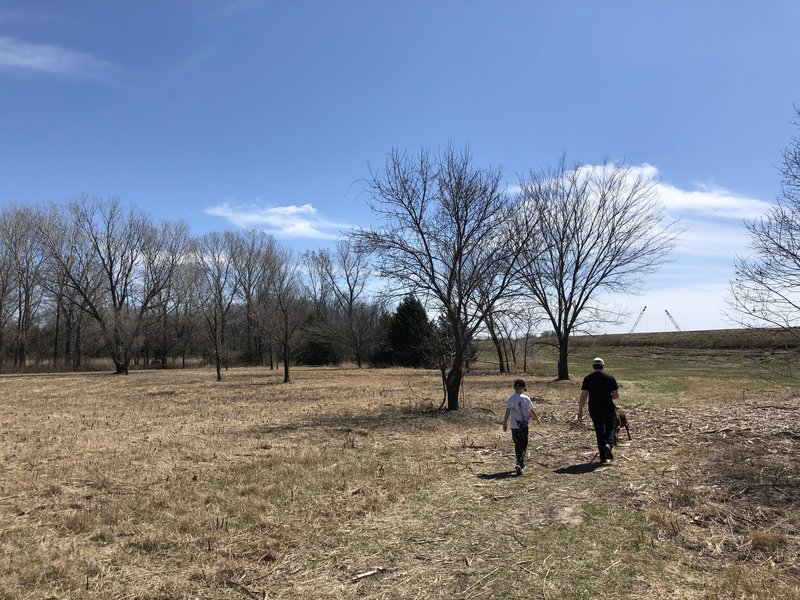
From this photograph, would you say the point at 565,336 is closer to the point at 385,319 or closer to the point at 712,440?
the point at 712,440

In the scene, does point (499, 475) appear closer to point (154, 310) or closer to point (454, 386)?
point (454, 386)

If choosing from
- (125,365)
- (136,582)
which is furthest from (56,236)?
(136,582)

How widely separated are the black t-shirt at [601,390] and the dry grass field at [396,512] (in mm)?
1021

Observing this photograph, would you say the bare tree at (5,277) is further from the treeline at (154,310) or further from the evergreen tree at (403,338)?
the evergreen tree at (403,338)

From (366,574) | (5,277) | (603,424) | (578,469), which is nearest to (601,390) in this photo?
(603,424)

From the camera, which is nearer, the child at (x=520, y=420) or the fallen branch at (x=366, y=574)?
the fallen branch at (x=366, y=574)

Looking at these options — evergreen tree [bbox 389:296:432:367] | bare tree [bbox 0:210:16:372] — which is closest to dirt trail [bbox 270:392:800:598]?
evergreen tree [bbox 389:296:432:367]

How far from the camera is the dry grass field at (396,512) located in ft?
14.7

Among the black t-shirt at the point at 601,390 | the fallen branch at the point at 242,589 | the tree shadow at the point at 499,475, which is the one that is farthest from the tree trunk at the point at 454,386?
the fallen branch at the point at 242,589

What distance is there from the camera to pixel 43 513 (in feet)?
21.0

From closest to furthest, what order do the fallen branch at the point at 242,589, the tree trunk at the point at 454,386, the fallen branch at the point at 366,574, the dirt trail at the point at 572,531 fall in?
the fallen branch at the point at 242,589, the dirt trail at the point at 572,531, the fallen branch at the point at 366,574, the tree trunk at the point at 454,386

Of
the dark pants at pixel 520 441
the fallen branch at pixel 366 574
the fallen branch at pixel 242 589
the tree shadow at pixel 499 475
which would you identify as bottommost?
the tree shadow at pixel 499 475

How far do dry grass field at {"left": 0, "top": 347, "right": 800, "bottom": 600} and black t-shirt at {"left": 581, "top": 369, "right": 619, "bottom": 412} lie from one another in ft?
3.35

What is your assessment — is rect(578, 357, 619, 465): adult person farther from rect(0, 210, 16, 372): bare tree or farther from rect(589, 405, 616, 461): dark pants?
rect(0, 210, 16, 372): bare tree
